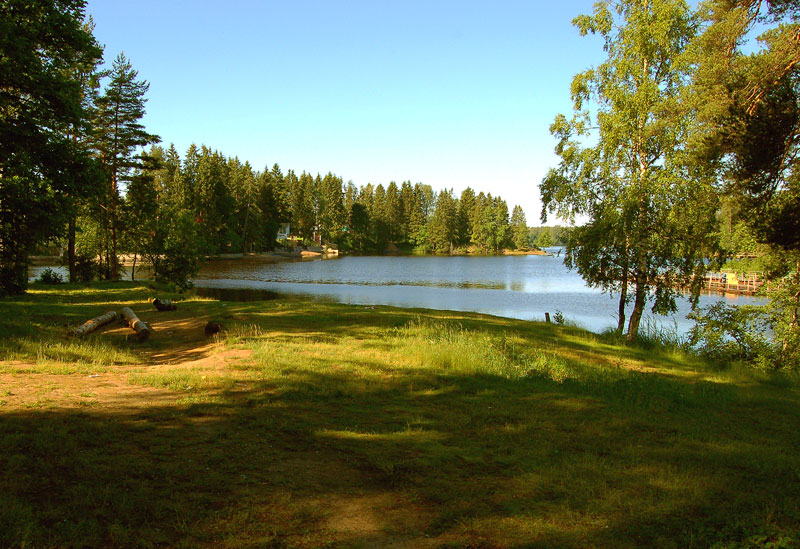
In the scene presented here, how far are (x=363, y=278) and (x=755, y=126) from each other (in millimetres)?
45959

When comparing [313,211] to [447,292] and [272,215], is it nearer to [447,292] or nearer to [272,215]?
[272,215]

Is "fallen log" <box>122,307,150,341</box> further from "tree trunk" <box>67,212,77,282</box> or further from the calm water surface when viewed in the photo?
the calm water surface

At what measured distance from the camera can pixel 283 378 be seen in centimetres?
790

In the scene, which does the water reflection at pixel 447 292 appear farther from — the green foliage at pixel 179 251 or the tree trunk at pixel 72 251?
the tree trunk at pixel 72 251

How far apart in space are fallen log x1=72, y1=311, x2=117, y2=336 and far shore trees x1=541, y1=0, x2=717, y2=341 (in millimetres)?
15472

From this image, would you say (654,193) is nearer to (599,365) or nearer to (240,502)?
(599,365)

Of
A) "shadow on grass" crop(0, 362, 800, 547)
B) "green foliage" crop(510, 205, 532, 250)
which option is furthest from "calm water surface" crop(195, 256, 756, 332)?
"green foliage" crop(510, 205, 532, 250)

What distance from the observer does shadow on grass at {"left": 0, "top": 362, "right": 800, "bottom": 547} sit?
3539 mm

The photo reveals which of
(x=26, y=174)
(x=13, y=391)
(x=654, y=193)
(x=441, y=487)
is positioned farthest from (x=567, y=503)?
(x=26, y=174)

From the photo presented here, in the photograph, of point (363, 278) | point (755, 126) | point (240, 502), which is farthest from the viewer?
point (363, 278)

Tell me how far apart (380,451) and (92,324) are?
37.8 ft

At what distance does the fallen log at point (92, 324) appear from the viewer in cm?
1219

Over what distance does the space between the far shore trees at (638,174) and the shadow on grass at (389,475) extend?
10.2 m

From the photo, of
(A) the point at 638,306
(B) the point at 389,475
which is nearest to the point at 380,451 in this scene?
(B) the point at 389,475
